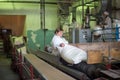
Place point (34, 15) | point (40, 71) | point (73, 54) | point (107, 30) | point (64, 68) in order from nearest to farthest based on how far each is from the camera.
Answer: point (40, 71)
point (73, 54)
point (64, 68)
point (107, 30)
point (34, 15)

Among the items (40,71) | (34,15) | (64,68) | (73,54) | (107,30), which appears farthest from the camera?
(34,15)

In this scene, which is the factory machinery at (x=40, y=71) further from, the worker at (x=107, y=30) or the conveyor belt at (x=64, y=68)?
the worker at (x=107, y=30)

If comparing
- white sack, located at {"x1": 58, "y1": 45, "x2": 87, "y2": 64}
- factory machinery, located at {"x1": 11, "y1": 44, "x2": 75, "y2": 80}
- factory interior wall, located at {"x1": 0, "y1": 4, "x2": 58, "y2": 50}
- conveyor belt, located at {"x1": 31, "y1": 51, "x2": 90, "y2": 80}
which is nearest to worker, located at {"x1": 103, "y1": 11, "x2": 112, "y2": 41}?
conveyor belt, located at {"x1": 31, "y1": 51, "x2": 90, "y2": 80}

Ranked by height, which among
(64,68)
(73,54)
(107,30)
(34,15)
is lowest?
(64,68)

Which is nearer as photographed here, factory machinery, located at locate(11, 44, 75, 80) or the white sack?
factory machinery, located at locate(11, 44, 75, 80)

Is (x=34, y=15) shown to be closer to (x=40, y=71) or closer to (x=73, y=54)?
(x=73, y=54)

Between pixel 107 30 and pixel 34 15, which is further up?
pixel 34 15

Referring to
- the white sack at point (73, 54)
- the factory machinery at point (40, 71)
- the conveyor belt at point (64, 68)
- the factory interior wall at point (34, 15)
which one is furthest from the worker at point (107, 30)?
the factory interior wall at point (34, 15)

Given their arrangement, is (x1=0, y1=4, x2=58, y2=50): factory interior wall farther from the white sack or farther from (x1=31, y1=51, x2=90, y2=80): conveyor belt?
the white sack

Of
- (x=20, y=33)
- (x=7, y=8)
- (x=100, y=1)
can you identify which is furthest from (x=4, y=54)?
(x=100, y=1)

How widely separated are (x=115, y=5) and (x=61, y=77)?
6.13m

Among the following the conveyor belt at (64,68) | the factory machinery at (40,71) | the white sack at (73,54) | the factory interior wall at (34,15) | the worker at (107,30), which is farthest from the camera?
the factory interior wall at (34,15)

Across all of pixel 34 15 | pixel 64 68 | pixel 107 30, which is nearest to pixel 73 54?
pixel 64 68

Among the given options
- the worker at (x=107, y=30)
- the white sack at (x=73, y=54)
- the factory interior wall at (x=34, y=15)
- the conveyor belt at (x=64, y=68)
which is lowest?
the conveyor belt at (x=64, y=68)
